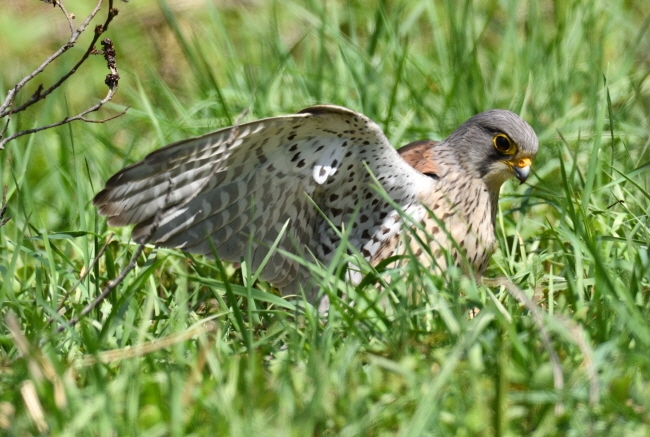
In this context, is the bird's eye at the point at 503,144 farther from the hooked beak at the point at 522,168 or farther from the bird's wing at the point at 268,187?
the bird's wing at the point at 268,187

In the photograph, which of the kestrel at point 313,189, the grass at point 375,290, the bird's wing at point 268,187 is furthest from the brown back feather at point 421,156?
the grass at point 375,290

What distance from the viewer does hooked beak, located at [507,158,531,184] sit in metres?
4.66

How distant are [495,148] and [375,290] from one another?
49.1 inches

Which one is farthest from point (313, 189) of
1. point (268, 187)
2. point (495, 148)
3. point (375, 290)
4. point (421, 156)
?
point (495, 148)

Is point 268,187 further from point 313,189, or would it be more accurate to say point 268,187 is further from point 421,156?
point 421,156

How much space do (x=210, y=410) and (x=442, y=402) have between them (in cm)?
66

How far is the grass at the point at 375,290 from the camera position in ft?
9.39

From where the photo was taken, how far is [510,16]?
617cm

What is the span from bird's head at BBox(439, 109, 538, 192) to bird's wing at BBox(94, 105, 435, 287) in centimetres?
30

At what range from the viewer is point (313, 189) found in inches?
172

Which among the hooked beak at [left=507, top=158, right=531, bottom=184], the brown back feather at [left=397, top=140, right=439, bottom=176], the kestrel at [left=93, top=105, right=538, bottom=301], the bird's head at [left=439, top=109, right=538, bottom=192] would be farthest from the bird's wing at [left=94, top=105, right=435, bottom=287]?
the hooked beak at [left=507, top=158, right=531, bottom=184]

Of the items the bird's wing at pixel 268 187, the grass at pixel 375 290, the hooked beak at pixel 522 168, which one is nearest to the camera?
the grass at pixel 375 290

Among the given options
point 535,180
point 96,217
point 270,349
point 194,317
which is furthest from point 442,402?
point 535,180

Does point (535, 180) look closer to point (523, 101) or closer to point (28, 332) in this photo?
point (523, 101)
